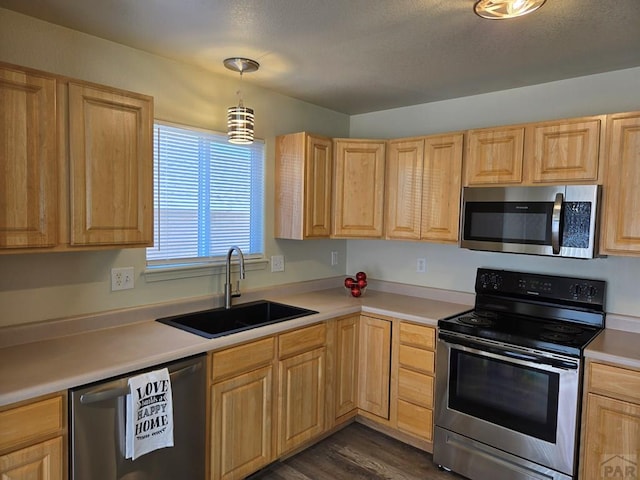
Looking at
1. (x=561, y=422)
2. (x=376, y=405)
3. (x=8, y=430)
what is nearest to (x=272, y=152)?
(x=376, y=405)

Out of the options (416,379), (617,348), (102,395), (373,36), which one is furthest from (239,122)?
(617,348)

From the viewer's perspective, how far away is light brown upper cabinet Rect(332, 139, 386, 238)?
316 centimetres

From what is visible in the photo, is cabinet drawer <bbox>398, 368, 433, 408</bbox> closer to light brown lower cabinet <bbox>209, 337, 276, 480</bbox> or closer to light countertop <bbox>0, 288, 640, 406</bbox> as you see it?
light countertop <bbox>0, 288, 640, 406</bbox>

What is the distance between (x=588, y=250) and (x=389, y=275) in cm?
157

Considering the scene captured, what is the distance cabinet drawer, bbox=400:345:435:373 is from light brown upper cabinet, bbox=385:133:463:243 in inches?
29.7

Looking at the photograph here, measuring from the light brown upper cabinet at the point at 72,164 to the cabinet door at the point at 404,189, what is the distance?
172 cm

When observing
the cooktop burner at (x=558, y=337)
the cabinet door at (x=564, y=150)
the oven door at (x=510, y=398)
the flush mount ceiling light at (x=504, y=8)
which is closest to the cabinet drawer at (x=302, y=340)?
the oven door at (x=510, y=398)

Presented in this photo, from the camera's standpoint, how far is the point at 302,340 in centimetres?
256

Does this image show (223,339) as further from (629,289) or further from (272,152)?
(629,289)

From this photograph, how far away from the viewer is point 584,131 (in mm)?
2285

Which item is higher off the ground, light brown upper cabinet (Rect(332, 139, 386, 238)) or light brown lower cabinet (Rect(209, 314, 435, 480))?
light brown upper cabinet (Rect(332, 139, 386, 238))

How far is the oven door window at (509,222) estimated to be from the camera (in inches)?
94.4

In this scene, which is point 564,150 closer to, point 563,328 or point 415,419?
point 563,328

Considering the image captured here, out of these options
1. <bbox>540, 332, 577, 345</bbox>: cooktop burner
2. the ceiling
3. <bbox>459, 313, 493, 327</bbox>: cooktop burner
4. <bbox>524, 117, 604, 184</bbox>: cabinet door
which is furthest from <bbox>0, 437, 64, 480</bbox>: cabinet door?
<bbox>524, 117, 604, 184</bbox>: cabinet door
